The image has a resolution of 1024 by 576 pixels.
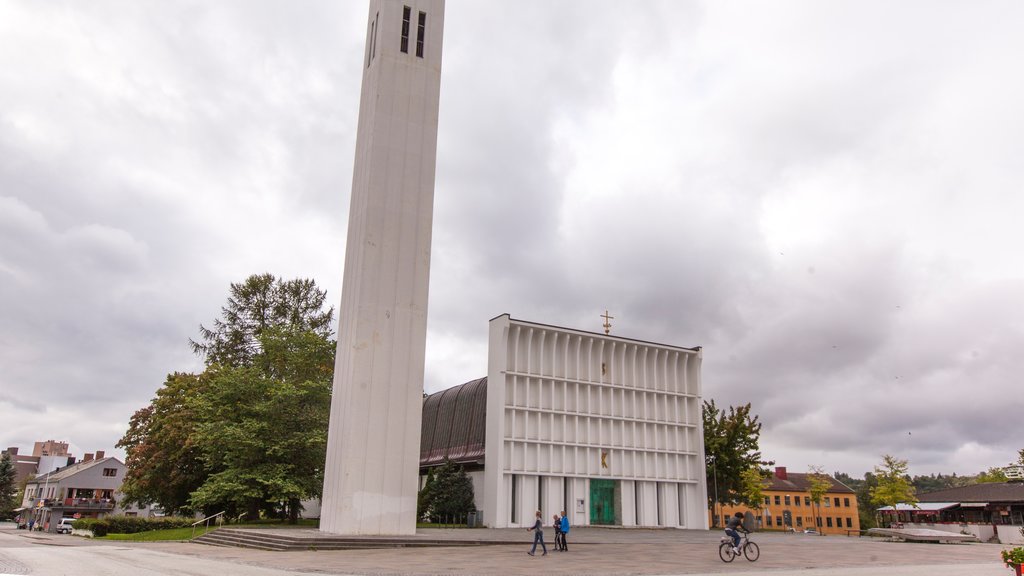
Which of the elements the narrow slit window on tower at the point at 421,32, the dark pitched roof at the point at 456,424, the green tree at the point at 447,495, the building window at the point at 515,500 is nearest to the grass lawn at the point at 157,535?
the green tree at the point at 447,495

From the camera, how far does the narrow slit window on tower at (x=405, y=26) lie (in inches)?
1350

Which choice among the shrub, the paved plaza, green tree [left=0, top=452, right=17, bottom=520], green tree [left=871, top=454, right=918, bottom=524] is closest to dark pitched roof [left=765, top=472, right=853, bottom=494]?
green tree [left=871, top=454, right=918, bottom=524]

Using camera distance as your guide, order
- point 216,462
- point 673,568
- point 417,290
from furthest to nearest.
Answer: point 216,462 → point 417,290 → point 673,568

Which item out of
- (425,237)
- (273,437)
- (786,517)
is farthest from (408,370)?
(786,517)

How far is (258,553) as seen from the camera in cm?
2202

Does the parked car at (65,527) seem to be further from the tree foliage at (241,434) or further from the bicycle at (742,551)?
the bicycle at (742,551)

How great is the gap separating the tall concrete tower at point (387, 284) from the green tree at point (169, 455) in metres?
12.5

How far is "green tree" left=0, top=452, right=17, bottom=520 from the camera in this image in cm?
8281

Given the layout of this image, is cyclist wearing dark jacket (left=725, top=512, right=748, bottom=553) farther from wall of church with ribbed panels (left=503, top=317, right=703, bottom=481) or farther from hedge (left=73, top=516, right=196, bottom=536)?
hedge (left=73, top=516, right=196, bottom=536)

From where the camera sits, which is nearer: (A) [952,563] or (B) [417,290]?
(A) [952,563]

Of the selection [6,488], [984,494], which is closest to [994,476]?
[984,494]

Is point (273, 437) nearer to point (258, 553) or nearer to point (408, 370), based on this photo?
point (408, 370)

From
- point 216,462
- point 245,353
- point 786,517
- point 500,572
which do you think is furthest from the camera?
point 786,517

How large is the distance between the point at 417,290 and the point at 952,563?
22.2 meters
